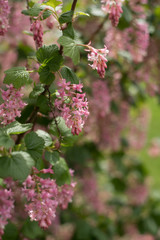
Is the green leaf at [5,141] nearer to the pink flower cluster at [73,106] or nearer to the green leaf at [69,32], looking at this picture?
the pink flower cluster at [73,106]

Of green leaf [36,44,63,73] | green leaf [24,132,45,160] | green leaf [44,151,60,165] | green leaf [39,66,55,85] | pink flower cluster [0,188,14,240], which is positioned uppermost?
green leaf [36,44,63,73]

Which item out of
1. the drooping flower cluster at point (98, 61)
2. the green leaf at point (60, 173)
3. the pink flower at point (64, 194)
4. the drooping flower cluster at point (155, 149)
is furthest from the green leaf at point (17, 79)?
the drooping flower cluster at point (155, 149)

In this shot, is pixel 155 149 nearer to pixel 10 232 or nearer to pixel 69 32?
pixel 10 232

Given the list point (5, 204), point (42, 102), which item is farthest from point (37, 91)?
point (5, 204)

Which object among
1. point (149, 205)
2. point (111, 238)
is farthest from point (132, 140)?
point (111, 238)

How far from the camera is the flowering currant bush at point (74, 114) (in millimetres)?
1068

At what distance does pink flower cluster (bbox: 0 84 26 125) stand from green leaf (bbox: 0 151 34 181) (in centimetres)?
13

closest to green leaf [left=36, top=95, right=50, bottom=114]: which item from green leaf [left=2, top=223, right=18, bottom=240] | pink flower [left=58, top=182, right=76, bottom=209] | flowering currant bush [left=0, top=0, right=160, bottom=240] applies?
flowering currant bush [left=0, top=0, right=160, bottom=240]

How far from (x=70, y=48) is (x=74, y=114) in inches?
7.8

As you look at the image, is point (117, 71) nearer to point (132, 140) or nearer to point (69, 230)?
point (132, 140)

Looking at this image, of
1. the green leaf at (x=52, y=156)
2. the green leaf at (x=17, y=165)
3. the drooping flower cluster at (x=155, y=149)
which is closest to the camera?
the green leaf at (x=17, y=165)

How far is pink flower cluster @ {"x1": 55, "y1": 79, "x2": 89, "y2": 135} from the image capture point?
1031mm

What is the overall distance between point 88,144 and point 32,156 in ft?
5.62

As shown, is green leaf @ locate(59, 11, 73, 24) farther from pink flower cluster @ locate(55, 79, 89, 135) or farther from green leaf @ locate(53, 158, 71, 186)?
green leaf @ locate(53, 158, 71, 186)
